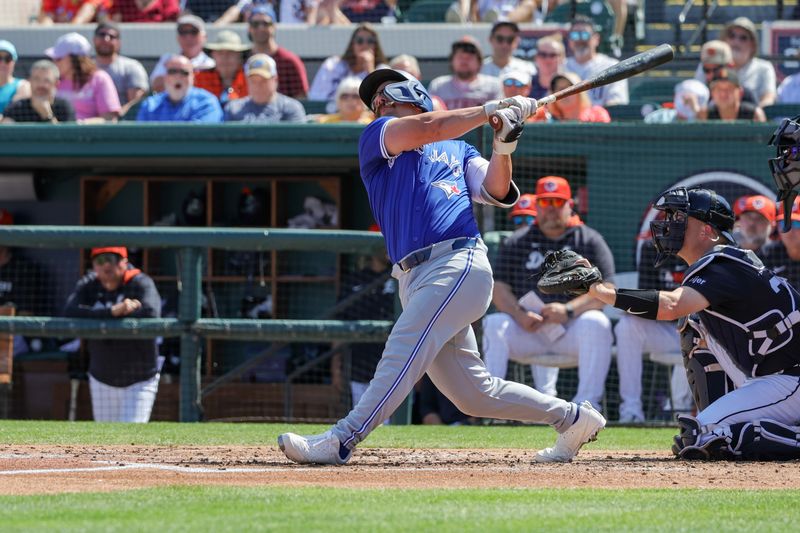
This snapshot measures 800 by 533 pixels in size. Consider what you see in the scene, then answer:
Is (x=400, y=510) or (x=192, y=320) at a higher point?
(x=192, y=320)

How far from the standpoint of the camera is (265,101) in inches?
426

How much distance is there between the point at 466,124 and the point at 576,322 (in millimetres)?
4311

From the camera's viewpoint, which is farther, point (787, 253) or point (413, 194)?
point (787, 253)

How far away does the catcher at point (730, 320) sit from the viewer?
5680mm

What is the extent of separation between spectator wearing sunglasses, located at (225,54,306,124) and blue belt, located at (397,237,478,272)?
536cm

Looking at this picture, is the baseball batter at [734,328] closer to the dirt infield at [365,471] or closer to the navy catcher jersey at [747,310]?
the navy catcher jersey at [747,310]

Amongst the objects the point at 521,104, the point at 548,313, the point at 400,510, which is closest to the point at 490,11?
the point at 548,313

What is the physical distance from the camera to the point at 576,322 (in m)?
9.24

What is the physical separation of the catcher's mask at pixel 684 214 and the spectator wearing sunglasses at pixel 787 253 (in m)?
3.35

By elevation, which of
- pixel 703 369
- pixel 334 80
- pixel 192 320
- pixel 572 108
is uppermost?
pixel 334 80

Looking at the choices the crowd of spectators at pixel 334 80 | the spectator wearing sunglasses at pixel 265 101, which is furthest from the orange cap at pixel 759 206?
the spectator wearing sunglasses at pixel 265 101

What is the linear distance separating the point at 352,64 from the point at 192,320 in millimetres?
3524

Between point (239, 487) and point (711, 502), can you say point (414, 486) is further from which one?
point (711, 502)

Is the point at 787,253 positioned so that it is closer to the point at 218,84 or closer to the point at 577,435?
the point at 577,435
